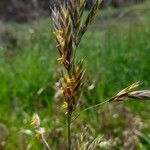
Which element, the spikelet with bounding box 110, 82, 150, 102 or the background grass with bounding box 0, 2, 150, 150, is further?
the background grass with bounding box 0, 2, 150, 150

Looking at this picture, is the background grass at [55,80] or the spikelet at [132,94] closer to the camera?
the spikelet at [132,94]

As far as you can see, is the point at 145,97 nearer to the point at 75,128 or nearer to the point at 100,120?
the point at 75,128

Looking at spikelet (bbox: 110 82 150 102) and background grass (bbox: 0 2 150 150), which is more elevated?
spikelet (bbox: 110 82 150 102)

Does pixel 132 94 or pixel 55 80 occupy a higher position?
pixel 132 94

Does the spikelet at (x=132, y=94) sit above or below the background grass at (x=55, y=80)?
above

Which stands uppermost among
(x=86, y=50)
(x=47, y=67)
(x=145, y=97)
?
(x=145, y=97)

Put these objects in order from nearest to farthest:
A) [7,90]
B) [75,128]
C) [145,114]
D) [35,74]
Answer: [75,128]
[145,114]
[7,90]
[35,74]

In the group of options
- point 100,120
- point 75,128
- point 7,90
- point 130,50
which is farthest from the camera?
point 130,50

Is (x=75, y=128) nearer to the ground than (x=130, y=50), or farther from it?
farther from it

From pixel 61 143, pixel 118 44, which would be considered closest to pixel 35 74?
pixel 118 44

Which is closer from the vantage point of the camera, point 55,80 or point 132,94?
point 132,94

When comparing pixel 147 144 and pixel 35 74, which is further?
pixel 35 74
